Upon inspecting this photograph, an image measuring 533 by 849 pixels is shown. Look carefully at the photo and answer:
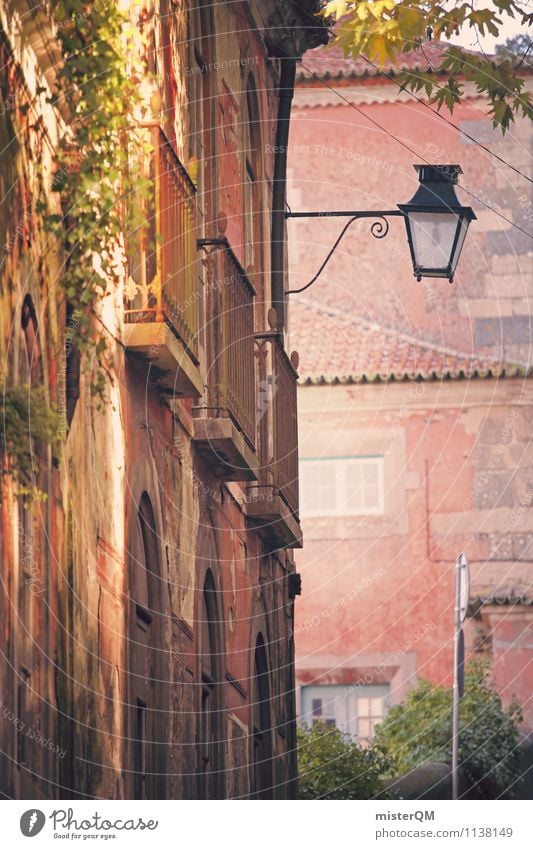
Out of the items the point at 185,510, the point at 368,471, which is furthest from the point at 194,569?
the point at 368,471

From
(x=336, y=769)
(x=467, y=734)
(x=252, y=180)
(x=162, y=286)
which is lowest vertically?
(x=336, y=769)

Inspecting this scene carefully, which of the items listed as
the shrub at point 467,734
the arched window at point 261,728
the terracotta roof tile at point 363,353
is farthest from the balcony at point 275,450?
the terracotta roof tile at point 363,353

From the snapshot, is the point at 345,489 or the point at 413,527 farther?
the point at 345,489

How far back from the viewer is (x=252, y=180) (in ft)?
42.8

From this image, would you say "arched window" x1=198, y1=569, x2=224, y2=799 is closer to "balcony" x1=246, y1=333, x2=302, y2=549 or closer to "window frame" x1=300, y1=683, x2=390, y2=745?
"balcony" x1=246, y1=333, x2=302, y2=549

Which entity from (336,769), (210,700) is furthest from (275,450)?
(336,769)

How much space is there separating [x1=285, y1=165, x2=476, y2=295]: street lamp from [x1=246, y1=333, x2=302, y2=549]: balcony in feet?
4.66

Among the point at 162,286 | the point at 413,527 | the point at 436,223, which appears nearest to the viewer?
the point at 162,286

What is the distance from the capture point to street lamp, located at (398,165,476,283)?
10500mm

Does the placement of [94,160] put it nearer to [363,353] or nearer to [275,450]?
[275,450]

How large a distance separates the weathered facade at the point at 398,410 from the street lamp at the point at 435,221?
1332cm

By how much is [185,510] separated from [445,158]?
17079mm

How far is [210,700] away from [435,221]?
2.69 metres

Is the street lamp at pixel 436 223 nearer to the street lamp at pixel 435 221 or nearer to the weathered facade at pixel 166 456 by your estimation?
the street lamp at pixel 435 221
